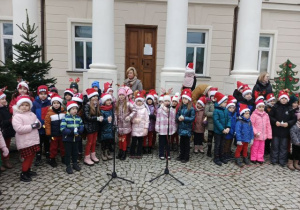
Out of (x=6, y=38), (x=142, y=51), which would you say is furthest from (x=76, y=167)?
(x=6, y=38)

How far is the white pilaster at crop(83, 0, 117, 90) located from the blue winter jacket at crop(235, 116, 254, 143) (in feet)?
13.4

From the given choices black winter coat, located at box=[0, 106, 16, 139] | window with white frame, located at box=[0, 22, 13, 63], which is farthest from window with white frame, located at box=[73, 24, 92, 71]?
black winter coat, located at box=[0, 106, 16, 139]

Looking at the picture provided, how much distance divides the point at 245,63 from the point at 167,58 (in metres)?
2.65

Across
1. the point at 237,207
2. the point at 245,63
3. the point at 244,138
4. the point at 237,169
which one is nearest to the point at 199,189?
the point at 237,207

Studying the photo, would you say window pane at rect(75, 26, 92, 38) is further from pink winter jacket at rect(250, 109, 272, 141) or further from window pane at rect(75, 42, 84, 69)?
pink winter jacket at rect(250, 109, 272, 141)

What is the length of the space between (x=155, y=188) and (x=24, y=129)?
2303 mm

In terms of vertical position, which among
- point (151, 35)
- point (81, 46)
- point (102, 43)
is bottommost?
point (102, 43)

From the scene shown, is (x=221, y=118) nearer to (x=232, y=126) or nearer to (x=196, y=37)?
(x=232, y=126)

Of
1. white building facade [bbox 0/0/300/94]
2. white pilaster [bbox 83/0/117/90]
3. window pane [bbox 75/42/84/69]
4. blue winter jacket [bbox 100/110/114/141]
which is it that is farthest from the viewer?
window pane [bbox 75/42/84/69]

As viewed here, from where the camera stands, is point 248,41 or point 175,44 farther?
point 248,41

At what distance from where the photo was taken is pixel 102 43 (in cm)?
720

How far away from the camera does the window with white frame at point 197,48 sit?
10594 millimetres

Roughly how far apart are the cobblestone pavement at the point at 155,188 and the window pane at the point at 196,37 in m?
7.14

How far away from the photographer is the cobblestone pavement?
11.0ft
